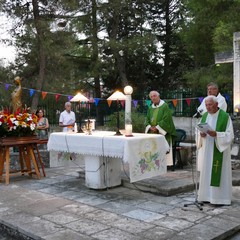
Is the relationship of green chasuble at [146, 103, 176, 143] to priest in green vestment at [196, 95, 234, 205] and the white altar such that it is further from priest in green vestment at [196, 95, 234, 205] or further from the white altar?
priest in green vestment at [196, 95, 234, 205]

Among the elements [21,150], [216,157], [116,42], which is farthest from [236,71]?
[116,42]

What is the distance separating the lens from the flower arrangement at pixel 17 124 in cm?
684

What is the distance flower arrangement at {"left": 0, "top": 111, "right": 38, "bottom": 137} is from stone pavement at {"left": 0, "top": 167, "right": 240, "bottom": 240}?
969 mm

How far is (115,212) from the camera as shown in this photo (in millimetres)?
4824

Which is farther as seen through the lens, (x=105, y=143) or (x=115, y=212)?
(x=105, y=143)

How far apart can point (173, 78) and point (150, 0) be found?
521cm

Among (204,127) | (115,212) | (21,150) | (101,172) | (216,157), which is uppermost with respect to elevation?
(204,127)

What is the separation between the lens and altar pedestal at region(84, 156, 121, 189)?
6043mm

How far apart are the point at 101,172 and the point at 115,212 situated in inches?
50.9

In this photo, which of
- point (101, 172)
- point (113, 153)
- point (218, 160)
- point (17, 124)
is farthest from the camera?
point (17, 124)

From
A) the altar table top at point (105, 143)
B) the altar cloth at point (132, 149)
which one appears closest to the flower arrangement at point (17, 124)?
the altar table top at point (105, 143)

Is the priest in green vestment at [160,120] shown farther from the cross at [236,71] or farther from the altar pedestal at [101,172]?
the cross at [236,71]

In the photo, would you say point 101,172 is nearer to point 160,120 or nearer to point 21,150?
point 160,120

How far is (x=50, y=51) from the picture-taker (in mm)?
14578
